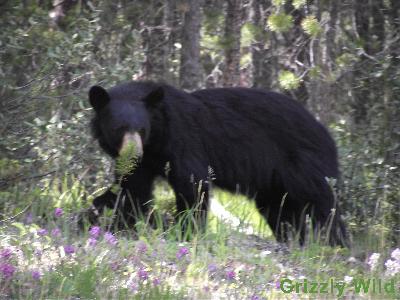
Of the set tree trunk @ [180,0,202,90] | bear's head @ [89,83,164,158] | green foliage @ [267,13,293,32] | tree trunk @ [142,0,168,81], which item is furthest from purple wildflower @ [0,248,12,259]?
tree trunk @ [142,0,168,81]

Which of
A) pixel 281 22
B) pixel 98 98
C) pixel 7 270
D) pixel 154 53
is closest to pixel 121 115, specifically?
pixel 98 98

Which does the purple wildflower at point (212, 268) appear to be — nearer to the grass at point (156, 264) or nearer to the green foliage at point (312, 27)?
the grass at point (156, 264)

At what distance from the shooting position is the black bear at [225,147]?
6.80 meters

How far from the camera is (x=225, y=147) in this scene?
7.31m

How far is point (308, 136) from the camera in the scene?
24.3ft

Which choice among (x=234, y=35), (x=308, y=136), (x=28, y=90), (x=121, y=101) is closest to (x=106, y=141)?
(x=121, y=101)

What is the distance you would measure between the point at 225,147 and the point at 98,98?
124cm

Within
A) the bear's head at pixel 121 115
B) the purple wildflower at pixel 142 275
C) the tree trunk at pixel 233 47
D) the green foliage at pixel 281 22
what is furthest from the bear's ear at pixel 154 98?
the tree trunk at pixel 233 47

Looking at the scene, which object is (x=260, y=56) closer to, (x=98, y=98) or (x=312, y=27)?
(x=312, y=27)

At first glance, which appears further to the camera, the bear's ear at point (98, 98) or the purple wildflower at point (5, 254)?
the bear's ear at point (98, 98)

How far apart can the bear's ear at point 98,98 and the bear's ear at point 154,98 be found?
32 centimetres

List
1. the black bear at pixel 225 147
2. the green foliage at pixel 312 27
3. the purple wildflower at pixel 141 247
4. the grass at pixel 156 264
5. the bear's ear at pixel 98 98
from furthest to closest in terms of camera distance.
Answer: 1. the green foliage at pixel 312 27
2. the black bear at pixel 225 147
3. the bear's ear at pixel 98 98
4. the purple wildflower at pixel 141 247
5. the grass at pixel 156 264

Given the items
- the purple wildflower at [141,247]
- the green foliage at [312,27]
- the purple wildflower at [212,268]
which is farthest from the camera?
the green foliage at [312,27]

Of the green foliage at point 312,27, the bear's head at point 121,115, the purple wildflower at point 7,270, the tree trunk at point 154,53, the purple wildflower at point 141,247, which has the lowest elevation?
the purple wildflower at point 141,247
